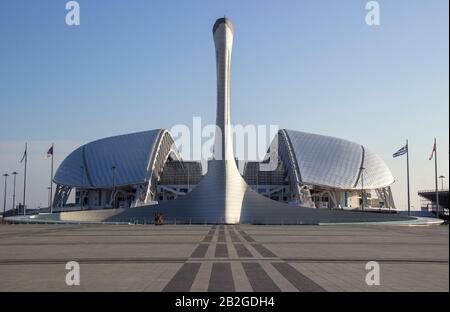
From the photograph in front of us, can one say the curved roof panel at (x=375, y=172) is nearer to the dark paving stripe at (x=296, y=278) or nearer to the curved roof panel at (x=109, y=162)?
the curved roof panel at (x=109, y=162)

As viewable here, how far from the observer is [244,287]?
1012 centimetres

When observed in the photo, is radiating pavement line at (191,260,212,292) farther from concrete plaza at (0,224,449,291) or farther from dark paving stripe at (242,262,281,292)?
dark paving stripe at (242,262,281,292)

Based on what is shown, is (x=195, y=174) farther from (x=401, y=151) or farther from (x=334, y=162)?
(x=401, y=151)

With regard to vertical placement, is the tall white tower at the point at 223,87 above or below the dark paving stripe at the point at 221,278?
above

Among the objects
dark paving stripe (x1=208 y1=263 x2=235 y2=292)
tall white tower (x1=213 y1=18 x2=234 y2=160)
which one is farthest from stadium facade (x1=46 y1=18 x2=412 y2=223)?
dark paving stripe (x1=208 y1=263 x2=235 y2=292)

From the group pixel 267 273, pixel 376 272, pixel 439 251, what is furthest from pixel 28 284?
pixel 439 251

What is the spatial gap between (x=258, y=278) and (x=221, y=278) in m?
0.80

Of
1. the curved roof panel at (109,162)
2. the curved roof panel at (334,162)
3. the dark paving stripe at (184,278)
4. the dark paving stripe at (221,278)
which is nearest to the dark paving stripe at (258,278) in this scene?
the dark paving stripe at (221,278)

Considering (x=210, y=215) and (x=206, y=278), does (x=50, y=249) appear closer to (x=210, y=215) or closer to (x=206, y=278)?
(x=206, y=278)

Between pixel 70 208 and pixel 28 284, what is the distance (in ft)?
306

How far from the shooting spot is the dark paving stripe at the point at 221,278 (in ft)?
33.1

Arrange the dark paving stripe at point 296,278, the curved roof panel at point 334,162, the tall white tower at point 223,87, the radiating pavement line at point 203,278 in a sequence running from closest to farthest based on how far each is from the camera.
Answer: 1. the dark paving stripe at point 296,278
2. the radiating pavement line at point 203,278
3. the tall white tower at point 223,87
4. the curved roof panel at point 334,162

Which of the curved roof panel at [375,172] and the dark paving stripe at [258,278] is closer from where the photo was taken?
the dark paving stripe at [258,278]

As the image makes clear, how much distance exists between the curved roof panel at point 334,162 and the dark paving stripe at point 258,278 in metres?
77.6
